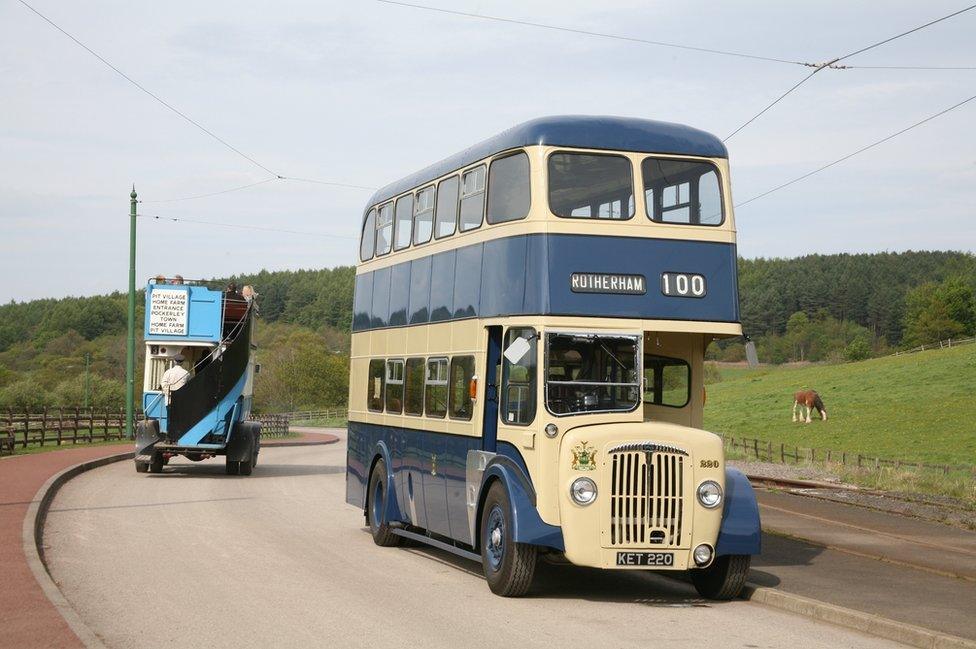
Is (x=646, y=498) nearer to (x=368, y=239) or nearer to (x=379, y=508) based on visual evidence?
(x=379, y=508)

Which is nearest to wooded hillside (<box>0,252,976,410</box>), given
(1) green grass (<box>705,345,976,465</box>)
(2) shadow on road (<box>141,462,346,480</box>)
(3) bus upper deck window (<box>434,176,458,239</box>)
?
(1) green grass (<box>705,345,976,465</box>)

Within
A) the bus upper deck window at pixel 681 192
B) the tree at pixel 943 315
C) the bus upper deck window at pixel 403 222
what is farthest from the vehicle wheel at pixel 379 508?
the tree at pixel 943 315

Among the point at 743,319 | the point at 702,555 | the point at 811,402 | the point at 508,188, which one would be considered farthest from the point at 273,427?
the point at 743,319

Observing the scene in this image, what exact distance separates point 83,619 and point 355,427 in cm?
905

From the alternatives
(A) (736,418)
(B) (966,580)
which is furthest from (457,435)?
(A) (736,418)

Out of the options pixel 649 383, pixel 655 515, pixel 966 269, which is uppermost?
pixel 966 269

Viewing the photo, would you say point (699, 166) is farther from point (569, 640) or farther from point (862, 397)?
point (862, 397)

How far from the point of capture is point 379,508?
17516mm

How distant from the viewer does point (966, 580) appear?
43.6ft

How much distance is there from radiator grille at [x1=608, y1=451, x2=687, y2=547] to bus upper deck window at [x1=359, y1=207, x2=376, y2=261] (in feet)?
26.6

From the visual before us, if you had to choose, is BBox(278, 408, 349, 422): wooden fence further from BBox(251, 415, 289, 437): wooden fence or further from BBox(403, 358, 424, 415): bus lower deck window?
BBox(403, 358, 424, 415): bus lower deck window

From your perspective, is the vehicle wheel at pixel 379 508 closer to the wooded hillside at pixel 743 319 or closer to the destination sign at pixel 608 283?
the destination sign at pixel 608 283

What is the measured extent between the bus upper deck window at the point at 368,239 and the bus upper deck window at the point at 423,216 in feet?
7.69

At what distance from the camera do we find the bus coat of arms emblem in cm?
1182
